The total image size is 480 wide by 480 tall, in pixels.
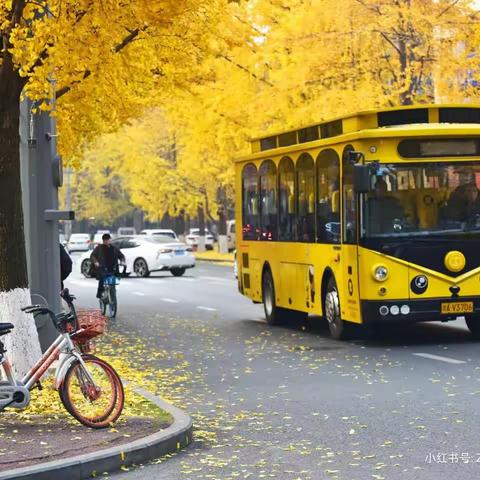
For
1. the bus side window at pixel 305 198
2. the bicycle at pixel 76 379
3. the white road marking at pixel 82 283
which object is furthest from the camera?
the white road marking at pixel 82 283

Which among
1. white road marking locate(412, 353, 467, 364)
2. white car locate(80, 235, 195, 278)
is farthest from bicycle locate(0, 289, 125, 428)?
white car locate(80, 235, 195, 278)

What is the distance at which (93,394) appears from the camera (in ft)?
33.7

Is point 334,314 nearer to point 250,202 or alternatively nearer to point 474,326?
point 474,326

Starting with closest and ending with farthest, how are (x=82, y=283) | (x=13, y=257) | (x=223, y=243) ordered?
(x=13, y=257) → (x=82, y=283) → (x=223, y=243)

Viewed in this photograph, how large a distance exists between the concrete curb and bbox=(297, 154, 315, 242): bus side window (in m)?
9.41

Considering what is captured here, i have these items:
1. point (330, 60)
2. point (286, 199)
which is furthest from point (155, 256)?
point (286, 199)

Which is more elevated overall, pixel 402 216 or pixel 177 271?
pixel 402 216

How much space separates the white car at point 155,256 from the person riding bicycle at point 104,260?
18543 millimetres

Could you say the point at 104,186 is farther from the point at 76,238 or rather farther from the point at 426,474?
the point at 426,474

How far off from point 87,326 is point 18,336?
1900 mm

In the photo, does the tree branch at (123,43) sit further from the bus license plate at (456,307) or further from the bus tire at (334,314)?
the bus license plate at (456,307)

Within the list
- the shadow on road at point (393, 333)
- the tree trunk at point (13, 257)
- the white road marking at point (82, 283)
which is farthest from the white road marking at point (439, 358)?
the white road marking at point (82, 283)

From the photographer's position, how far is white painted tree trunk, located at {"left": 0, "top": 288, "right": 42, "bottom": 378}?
12.3m

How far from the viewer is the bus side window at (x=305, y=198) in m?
19.3
